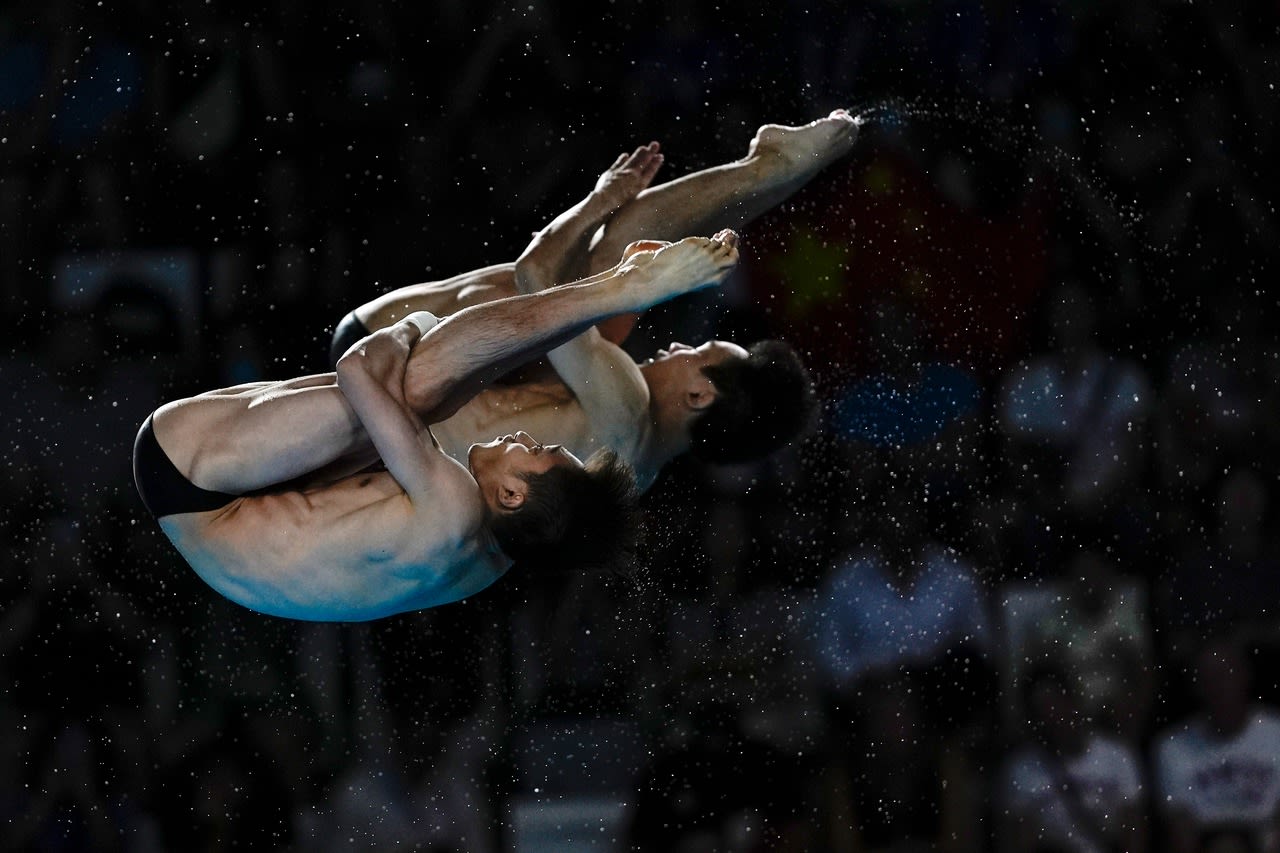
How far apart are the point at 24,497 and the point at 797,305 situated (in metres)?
2.24

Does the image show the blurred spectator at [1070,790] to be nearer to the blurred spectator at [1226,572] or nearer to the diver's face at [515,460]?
the blurred spectator at [1226,572]

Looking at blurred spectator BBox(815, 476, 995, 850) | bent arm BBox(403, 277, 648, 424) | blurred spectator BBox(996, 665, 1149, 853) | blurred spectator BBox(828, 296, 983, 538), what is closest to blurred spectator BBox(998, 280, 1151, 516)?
blurred spectator BBox(828, 296, 983, 538)

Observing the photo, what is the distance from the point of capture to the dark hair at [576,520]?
2.55 meters

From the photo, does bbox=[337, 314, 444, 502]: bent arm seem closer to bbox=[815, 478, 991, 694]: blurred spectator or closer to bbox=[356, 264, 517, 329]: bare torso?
bbox=[356, 264, 517, 329]: bare torso

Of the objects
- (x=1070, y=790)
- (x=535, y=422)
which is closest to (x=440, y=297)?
(x=535, y=422)

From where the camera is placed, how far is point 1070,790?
372cm

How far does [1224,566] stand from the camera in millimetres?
4039

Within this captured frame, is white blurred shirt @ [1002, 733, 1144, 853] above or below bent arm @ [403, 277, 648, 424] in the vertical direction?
below

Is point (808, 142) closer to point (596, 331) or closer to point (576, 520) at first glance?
point (596, 331)

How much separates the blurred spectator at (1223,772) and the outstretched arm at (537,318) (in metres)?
1.88

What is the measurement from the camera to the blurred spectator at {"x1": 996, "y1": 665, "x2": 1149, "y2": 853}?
3631mm

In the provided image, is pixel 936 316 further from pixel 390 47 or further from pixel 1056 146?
pixel 390 47

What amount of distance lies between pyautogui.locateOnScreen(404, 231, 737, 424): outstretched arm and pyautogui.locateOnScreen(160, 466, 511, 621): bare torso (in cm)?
15

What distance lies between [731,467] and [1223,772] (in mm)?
1376
